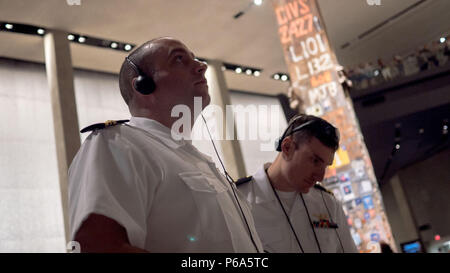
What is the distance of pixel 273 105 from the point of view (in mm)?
10617

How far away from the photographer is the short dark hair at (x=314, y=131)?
196 centimetres

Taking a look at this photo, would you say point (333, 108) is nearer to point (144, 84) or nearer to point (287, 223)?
point (287, 223)

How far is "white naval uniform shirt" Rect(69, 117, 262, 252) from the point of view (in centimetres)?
94

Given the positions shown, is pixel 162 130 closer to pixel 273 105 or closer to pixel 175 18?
pixel 175 18

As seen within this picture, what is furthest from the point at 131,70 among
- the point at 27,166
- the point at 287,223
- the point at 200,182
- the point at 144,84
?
the point at 27,166

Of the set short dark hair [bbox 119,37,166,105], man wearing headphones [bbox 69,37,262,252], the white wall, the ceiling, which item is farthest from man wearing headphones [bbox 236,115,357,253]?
the white wall

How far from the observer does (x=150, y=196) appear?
1.02 m

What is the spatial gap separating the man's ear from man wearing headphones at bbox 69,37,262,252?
82 centimetres

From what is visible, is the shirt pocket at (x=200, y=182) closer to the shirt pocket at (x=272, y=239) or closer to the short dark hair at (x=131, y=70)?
the short dark hair at (x=131, y=70)

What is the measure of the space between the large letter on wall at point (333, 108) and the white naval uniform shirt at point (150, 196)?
3156mm

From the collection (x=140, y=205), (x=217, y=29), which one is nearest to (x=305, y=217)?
(x=140, y=205)

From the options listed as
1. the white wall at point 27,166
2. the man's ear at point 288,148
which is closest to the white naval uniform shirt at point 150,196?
the man's ear at point 288,148

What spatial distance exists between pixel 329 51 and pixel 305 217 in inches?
109

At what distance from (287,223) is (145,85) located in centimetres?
102
